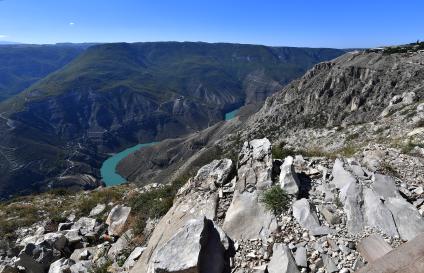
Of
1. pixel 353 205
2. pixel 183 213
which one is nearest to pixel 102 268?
pixel 183 213

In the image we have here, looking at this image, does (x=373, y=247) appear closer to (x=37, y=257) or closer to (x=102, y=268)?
(x=102, y=268)

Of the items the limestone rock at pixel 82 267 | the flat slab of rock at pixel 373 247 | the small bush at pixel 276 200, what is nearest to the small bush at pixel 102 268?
the limestone rock at pixel 82 267

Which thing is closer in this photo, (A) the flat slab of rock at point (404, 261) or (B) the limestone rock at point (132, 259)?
(A) the flat slab of rock at point (404, 261)

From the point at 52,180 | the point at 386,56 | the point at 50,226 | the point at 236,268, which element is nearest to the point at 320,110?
the point at 386,56

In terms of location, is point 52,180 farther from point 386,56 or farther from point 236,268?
point 236,268

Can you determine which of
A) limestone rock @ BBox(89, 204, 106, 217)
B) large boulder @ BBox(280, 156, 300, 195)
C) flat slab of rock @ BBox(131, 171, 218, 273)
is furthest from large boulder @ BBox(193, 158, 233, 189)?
limestone rock @ BBox(89, 204, 106, 217)

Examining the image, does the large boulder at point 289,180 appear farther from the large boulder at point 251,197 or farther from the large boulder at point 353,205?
the large boulder at point 353,205
